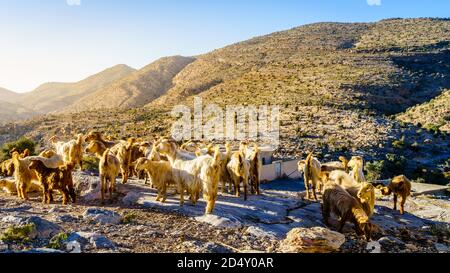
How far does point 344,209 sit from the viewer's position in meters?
11.5

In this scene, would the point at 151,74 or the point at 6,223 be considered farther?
the point at 151,74

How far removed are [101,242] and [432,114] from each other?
54.4 meters

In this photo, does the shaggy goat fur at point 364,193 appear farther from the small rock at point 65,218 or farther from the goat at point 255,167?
the small rock at point 65,218

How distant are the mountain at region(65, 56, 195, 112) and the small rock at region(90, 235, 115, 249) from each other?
87.5 meters

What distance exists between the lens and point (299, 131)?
4566 cm

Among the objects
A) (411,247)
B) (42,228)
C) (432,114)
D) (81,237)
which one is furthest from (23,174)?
(432,114)

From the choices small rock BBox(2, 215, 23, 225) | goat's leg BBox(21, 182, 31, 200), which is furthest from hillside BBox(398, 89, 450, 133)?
small rock BBox(2, 215, 23, 225)

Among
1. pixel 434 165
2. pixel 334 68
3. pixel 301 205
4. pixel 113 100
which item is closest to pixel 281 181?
pixel 301 205

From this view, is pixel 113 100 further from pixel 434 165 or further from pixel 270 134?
pixel 434 165

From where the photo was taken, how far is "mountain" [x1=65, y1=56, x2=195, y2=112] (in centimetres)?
9900

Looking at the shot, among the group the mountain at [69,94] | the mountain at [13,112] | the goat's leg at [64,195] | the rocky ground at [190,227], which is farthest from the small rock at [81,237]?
the mountain at [69,94]

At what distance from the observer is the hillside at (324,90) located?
139 feet

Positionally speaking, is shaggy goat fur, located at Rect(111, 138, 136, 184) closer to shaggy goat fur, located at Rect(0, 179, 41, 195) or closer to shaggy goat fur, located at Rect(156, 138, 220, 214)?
shaggy goat fur, located at Rect(156, 138, 220, 214)

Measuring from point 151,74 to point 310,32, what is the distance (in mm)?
43898
